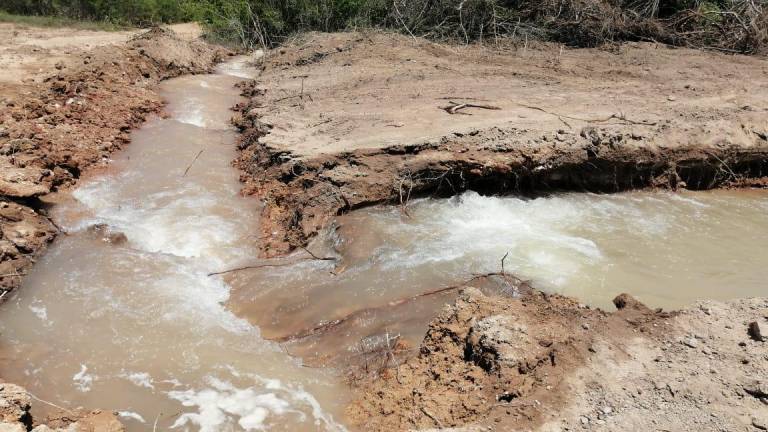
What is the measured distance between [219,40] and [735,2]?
41.8 feet

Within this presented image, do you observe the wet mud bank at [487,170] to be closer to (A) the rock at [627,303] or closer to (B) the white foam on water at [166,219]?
(B) the white foam on water at [166,219]

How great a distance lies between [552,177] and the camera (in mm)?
7035

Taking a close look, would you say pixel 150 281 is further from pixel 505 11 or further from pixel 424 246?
pixel 505 11

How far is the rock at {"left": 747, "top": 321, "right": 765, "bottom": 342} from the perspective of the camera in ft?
12.3

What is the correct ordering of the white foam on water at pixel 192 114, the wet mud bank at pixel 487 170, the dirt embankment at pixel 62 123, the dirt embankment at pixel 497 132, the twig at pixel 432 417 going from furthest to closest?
the white foam on water at pixel 192 114, the dirt embankment at pixel 497 132, the wet mud bank at pixel 487 170, the dirt embankment at pixel 62 123, the twig at pixel 432 417

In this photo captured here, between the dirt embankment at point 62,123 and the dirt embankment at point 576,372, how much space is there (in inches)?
159

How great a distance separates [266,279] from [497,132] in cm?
342

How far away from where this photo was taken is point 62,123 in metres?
8.24

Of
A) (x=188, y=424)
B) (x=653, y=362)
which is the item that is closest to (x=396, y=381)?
(x=188, y=424)

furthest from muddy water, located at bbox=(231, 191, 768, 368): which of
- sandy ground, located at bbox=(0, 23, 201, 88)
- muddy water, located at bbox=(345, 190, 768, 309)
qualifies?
sandy ground, located at bbox=(0, 23, 201, 88)

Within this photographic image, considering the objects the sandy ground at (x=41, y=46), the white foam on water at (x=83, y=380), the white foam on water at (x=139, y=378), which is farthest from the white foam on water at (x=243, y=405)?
the sandy ground at (x=41, y=46)

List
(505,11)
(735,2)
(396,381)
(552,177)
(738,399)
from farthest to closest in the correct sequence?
(505,11)
(735,2)
(552,177)
(396,381)
(738,399)

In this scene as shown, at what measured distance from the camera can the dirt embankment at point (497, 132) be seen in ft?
21.9

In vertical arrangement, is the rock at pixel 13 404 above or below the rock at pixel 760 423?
below
